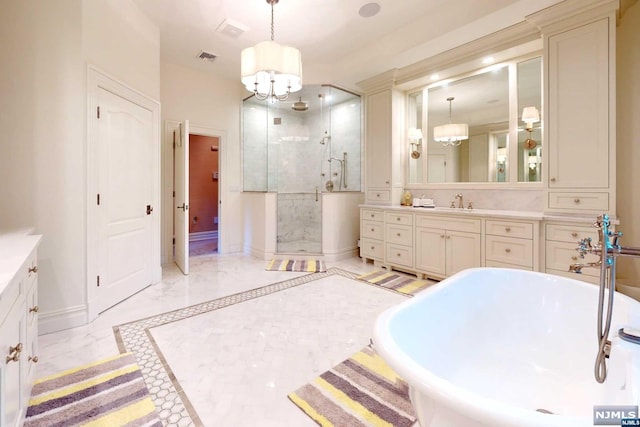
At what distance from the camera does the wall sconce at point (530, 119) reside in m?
3.14

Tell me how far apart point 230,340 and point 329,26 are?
138 inches

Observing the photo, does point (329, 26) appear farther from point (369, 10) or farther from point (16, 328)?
point (16, 328)

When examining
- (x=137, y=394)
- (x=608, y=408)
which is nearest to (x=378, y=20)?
(x=608, y=408)

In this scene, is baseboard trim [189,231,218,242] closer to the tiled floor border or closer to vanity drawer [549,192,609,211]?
the tiled floor border

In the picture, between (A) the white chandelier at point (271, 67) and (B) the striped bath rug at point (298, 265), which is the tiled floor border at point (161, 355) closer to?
(B) the striped bath rug at point (298, 265)

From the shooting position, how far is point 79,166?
2.38 m

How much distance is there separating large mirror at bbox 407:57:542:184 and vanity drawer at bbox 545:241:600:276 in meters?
0.90

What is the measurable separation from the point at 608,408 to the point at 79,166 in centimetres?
332

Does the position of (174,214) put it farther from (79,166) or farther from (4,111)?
(4,111)

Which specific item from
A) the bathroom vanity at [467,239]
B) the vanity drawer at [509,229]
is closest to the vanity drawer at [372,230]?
the bathroom vanity at [467,239]

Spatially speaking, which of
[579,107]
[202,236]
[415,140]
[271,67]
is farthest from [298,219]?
[579,107]

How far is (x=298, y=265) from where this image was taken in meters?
4.26

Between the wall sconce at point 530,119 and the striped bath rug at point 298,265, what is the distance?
2.85m

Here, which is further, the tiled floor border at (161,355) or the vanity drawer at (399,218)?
the vanity drawer at (399,218)
